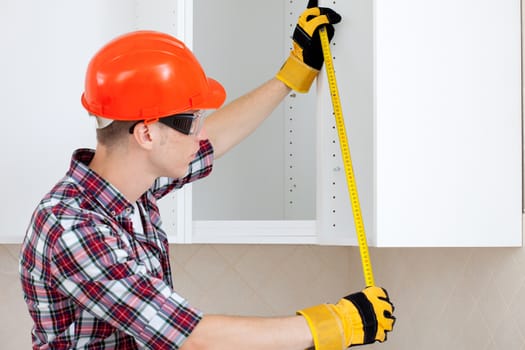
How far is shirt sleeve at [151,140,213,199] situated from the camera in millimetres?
1661

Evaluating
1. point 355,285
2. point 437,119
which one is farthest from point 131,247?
point 355,285

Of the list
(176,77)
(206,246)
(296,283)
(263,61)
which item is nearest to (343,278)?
(296,283)

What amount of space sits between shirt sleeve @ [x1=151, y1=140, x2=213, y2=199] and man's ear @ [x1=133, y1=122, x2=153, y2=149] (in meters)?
0.28

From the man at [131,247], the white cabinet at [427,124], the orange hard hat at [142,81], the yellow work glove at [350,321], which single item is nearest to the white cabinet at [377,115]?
the white cabinet at [427,124]

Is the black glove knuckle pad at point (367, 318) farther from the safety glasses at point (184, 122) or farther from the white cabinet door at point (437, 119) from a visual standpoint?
the safety glasses at point (184, 122)

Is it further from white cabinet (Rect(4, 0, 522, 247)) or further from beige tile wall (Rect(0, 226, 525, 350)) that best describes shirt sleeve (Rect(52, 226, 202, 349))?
beige tile wall (Rect(0, 226, 525, 350))

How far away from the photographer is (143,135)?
1367mm

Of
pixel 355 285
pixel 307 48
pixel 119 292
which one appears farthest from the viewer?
pixel 355 285

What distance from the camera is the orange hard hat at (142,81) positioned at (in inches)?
52.8

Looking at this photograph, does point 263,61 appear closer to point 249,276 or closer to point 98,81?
point 249,276

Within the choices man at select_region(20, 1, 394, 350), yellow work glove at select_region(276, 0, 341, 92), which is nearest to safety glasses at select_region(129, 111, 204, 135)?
man at select_region(20, 1, 394, 350)

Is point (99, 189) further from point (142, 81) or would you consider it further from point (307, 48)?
point (307, 48)

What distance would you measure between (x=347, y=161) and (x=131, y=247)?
464 millimetres

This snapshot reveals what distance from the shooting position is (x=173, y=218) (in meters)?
1.85
